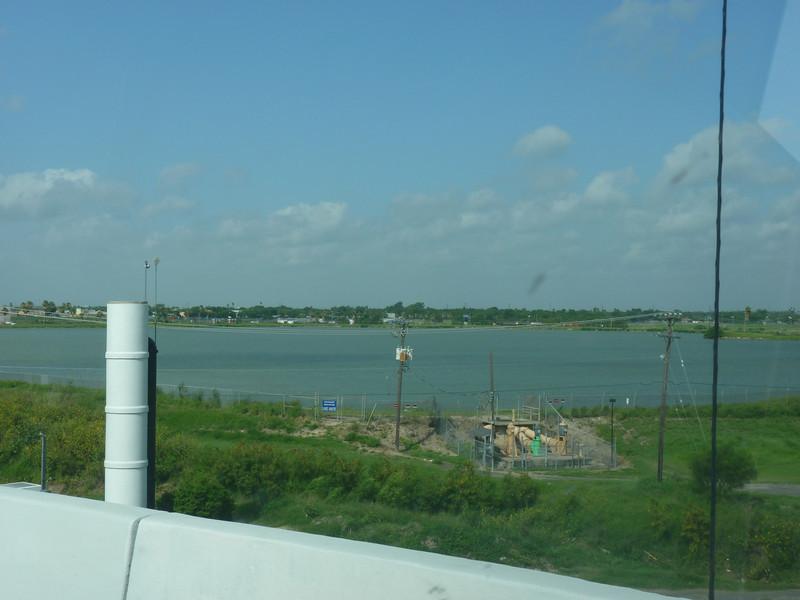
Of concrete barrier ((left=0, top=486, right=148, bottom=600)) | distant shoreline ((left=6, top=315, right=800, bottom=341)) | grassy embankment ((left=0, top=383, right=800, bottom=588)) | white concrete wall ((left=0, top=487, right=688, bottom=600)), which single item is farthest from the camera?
distant shoreline ((left=6, top=315, right=800, bottom=341))

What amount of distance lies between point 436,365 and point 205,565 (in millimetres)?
71822

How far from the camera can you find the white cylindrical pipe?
673 centimetres

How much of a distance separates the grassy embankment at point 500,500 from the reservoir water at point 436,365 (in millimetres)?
1967

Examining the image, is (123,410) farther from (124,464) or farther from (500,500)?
(500,500)

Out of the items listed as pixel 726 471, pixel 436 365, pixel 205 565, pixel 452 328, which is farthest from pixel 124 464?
pixel 436 365

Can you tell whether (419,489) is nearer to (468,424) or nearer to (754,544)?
(754,544)

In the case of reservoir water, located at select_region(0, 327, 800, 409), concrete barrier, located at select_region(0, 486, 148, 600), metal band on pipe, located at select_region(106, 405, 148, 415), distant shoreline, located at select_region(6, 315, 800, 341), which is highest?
distant shoreline, located at select_region(6, 315, 800, 341)

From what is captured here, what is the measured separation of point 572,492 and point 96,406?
15.3 m

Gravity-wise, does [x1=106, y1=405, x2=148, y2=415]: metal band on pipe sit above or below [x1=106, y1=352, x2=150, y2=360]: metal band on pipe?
below

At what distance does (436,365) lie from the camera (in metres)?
75.6

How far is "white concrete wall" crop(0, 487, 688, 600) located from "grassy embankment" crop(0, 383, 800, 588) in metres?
5.55

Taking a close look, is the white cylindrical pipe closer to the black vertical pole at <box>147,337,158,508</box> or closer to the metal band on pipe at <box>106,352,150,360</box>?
the metal band on pipe at <box>106,352,150,360</box>

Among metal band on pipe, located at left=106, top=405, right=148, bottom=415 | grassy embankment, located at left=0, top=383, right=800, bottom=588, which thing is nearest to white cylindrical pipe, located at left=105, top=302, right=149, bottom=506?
metal band on pipe, located at left=106, top=405, right=148, bottom=415

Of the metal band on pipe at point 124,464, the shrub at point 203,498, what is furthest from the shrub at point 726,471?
the metal band on pipe at point 124,464
